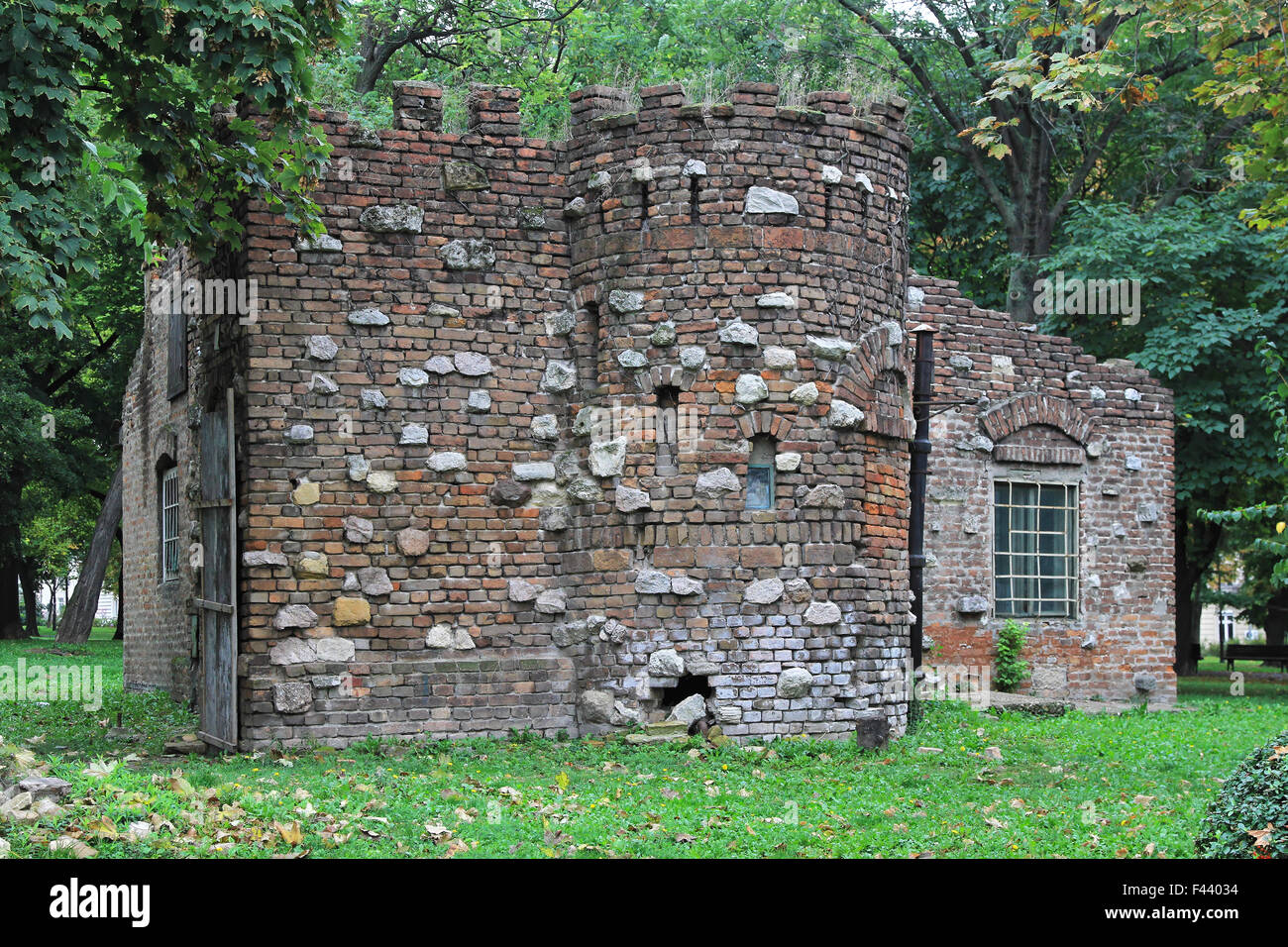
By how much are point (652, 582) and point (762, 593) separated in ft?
2.98

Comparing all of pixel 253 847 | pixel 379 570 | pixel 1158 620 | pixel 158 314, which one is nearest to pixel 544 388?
pixel 379 570

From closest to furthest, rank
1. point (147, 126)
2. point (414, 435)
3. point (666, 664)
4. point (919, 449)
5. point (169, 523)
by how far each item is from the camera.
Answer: point (147, 126)
point (666, 664)
point (414, 435)
point (919, 449)
point (169, 523)

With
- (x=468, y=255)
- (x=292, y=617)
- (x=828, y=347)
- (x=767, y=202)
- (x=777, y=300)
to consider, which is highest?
(x=767, y=202)

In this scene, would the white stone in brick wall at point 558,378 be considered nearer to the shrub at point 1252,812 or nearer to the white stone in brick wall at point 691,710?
the white stone in brick wall at point 691,710

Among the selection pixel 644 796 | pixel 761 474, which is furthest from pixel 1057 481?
pixel 644 796

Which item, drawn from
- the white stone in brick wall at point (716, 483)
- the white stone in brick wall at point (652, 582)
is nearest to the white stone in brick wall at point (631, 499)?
the white stone in brick wall at point (716, 483)

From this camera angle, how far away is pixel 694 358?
10.9m

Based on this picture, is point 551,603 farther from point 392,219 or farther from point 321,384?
point 392,219

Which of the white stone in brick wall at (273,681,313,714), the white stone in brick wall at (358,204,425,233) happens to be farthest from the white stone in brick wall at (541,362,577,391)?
the white stone in brick wall at (273,681,313,714)

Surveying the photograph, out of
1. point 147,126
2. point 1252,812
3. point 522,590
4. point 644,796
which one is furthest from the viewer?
point 522,590

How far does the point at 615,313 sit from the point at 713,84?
7.10ft

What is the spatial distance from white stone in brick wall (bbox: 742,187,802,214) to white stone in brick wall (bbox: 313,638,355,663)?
4.91 m

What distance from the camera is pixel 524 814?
7.93 metres

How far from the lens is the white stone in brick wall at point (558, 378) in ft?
37.8
